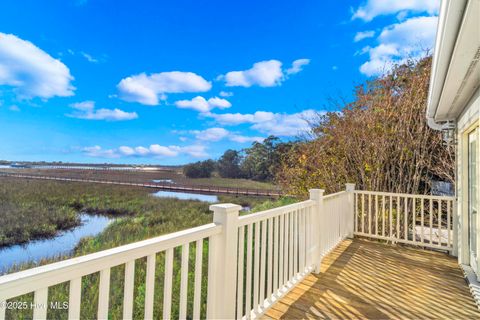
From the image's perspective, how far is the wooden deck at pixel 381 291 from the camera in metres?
2.21

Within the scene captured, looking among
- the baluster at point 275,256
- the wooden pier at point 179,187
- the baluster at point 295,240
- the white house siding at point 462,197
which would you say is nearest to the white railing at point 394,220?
the white house siding at point 462,197

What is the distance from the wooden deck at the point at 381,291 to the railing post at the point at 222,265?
0.76 m

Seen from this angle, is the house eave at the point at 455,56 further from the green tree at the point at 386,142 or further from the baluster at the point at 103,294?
the baluster at the point at 103,294

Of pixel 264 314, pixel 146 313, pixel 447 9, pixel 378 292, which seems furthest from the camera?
pixel 378 292

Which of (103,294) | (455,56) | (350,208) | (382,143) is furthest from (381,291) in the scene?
(382,143)

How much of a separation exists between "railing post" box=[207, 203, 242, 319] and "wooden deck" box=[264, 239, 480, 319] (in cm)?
76

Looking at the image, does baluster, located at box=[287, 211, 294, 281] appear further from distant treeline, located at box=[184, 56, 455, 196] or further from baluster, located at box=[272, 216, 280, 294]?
distant treeline, located at box=[184, 56, 455, 196]

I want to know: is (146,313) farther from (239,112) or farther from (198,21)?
(239,112)

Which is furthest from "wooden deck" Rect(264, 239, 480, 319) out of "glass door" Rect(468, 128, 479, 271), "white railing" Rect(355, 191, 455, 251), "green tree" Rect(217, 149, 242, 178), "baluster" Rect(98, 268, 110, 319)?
"green tree" Rect(217, 149, 242, 178)

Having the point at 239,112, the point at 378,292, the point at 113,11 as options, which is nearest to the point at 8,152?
the point at 113,11

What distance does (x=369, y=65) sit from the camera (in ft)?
20.0

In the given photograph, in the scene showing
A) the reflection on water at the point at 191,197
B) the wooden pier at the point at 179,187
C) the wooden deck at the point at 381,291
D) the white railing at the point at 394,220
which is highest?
the white railing at the point at 394,220

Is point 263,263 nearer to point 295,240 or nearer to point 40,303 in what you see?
point 295,240

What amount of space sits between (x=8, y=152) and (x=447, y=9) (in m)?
21.3
